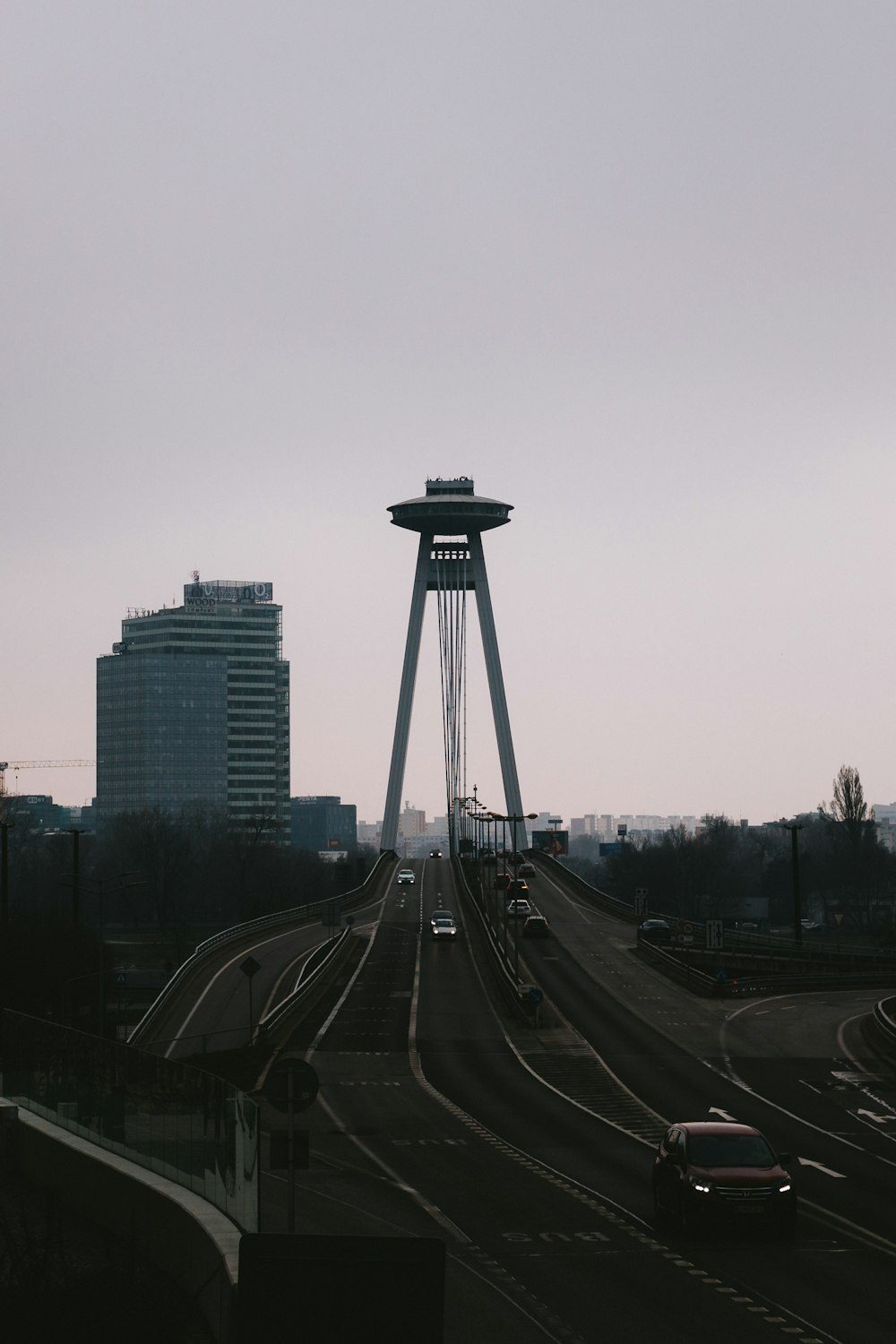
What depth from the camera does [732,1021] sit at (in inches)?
2437

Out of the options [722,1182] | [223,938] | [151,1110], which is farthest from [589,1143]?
[223,938]

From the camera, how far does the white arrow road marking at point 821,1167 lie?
30.3 meters

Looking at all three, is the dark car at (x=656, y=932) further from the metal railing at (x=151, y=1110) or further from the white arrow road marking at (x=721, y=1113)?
the metal railing at (x=151, y=1110)

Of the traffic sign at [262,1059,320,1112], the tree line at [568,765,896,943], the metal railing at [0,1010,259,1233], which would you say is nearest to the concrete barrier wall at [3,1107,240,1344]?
the metal railing at [0,1010,259,1233]

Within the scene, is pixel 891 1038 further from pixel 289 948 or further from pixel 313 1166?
pixel 289 948

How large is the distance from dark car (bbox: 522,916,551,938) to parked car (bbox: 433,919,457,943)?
13.3ft

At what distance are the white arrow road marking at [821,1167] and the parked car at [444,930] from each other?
204ft

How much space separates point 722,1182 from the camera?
24.4 m

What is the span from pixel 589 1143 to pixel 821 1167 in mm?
5461

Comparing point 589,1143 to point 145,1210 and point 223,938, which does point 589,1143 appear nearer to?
point 145,1210

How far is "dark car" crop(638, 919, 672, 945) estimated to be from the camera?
92.4 m

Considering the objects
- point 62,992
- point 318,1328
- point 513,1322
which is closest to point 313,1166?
point 513,1322

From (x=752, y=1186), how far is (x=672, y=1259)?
7.34 ft

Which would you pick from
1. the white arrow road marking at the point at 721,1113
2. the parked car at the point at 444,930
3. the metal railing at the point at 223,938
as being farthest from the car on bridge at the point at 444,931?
the white arrow road marking at the point at 721,1113
